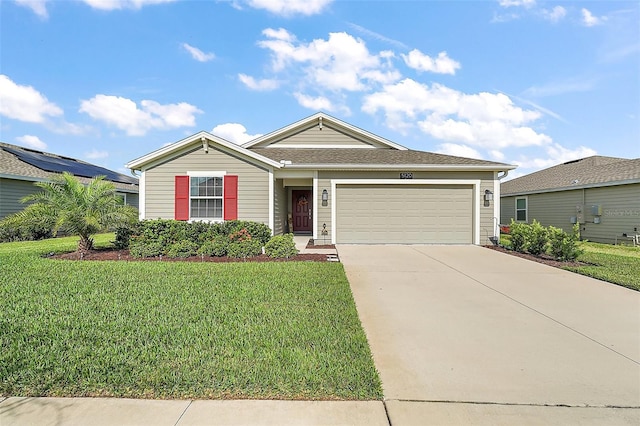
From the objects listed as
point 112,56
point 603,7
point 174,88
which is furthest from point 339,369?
point 174,88

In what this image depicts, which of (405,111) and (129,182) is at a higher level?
(405,111)

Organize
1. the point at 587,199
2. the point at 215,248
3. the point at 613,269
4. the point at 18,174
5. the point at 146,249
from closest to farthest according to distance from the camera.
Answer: the point at 613,269 → the point at 146,249 → the point at 215,248 → the point at 18,174 → the point at 587,199

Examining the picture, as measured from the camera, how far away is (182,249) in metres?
8.49

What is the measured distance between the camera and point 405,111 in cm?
1731

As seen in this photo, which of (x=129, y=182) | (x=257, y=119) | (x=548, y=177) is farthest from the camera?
(x=129, y=182)

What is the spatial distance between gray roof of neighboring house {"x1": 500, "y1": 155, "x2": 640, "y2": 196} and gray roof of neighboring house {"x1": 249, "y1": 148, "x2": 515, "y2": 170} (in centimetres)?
593

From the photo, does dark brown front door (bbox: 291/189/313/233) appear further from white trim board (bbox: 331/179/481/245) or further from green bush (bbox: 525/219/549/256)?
green bush (bbox: 525/219/549/256)

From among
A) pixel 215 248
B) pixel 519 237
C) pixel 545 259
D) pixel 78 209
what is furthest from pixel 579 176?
pixel 78 209

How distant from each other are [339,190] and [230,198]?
388cm

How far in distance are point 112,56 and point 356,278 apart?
1245 cm

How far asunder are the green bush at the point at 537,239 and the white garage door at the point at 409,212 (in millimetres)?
2187

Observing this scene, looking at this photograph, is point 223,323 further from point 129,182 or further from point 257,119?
point 129,182

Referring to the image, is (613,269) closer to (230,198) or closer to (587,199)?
(587,199)

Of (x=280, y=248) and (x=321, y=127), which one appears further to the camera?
(x=321, y=127)
